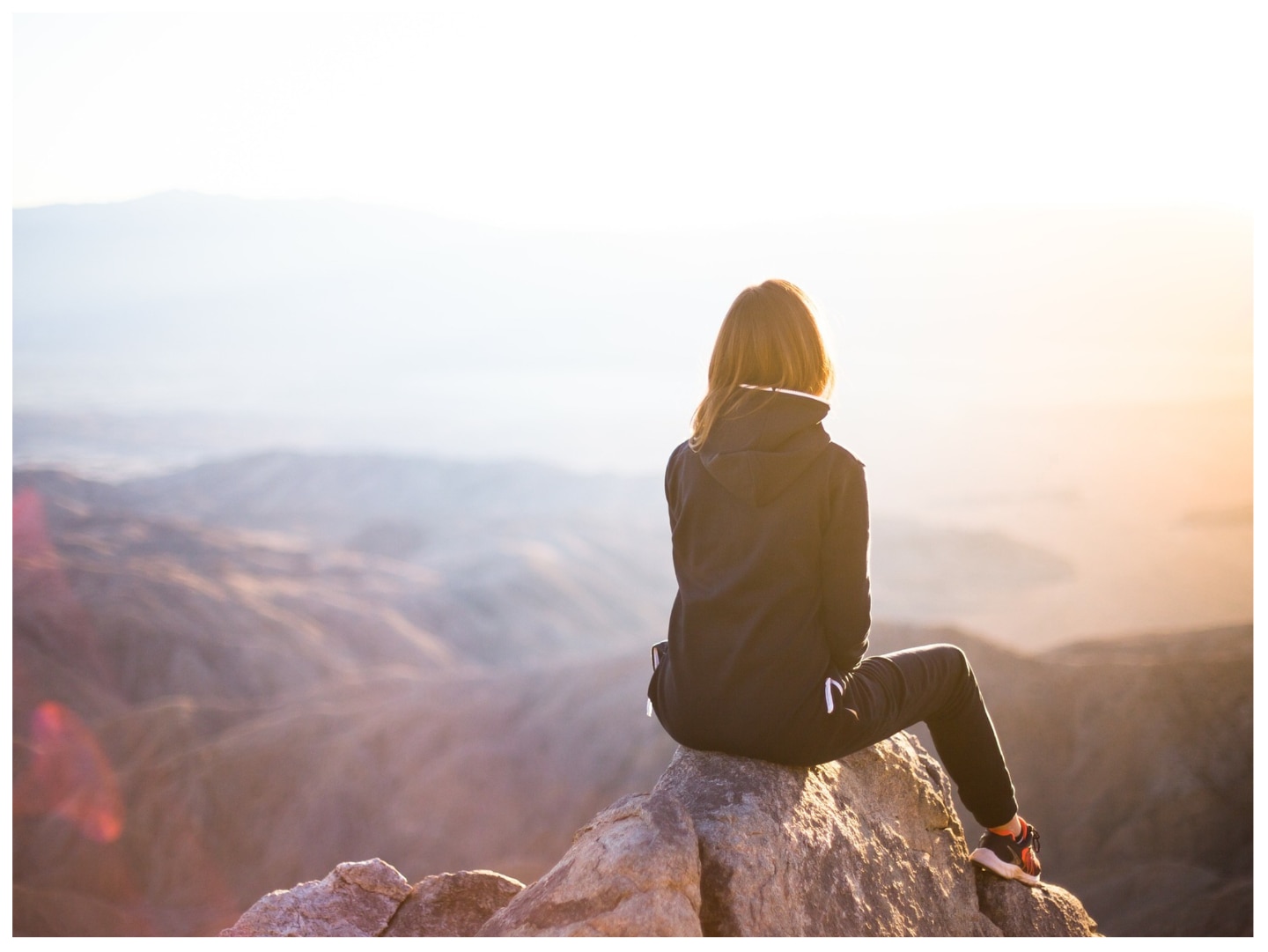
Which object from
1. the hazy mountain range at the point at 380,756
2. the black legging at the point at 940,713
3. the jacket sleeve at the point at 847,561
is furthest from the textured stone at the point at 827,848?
the hazy mountain range at the point at 380,756

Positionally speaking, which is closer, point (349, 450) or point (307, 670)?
point (307, 670)

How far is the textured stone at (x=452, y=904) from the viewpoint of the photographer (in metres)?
4.41

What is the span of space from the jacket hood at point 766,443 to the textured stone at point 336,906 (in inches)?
91.1

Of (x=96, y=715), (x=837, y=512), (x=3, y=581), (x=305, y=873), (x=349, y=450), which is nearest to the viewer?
(x=837, y=512)

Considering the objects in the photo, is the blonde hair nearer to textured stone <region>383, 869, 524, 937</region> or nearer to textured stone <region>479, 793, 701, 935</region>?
textured stone <region>479, 793, 701, 935</region>

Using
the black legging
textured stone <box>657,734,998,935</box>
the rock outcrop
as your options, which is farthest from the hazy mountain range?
the black legging

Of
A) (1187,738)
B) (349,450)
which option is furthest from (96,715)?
(349,450)

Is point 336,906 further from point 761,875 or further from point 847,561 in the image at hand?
point 847,561

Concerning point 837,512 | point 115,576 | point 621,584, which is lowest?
point 621,584

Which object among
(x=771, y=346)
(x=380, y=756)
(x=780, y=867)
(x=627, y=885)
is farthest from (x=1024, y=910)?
(x=380, y=756)

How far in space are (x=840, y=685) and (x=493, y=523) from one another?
2550 inches

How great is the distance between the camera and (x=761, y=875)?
3.43 m

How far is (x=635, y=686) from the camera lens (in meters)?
19.9
